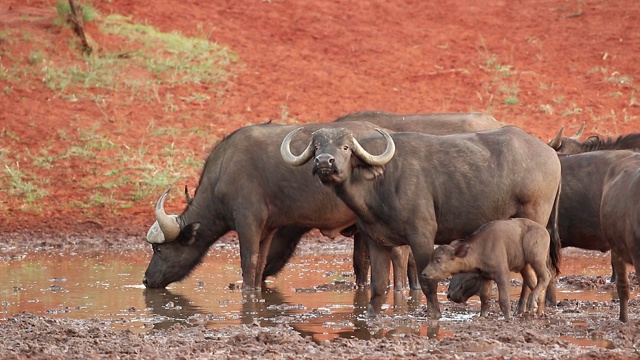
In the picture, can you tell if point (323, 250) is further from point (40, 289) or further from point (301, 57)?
point (301, 57)

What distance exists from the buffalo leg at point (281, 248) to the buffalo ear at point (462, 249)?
4.10m

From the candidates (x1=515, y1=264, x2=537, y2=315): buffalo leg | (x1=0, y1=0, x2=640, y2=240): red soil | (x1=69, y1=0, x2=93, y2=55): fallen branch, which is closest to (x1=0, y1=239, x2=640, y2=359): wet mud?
(x1=515, y1=264, x2=537, y2=315): buffalo leg

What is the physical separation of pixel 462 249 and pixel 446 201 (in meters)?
0.69

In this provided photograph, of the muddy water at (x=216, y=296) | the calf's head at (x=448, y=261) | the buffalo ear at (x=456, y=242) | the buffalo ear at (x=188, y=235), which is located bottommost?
the muddy water at (x=216, y=296)

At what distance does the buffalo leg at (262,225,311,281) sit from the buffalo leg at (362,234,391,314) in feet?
10.3

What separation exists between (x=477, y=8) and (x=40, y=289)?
779 inches

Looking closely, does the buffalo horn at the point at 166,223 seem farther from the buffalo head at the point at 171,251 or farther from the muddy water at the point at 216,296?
the muddy water at the point at 216,296

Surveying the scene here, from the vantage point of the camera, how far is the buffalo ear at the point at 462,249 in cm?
1190

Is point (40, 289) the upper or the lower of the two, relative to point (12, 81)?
lower

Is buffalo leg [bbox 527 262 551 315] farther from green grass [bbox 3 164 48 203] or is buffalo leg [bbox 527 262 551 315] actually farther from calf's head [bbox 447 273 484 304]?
green grass [bbox 3 164 48 203]

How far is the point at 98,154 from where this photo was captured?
76.5 ft

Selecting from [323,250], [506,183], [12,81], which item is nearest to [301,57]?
[12,81]

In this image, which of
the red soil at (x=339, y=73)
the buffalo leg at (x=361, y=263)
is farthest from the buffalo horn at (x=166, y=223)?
the red soil at (x=339, y=73)

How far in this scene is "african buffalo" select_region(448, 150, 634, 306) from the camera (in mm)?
14141
